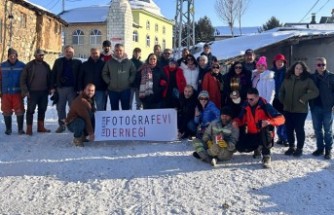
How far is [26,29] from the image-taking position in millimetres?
23844

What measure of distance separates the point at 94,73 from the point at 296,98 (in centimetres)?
404

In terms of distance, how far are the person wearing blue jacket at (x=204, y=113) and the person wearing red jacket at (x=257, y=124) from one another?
0.60 m

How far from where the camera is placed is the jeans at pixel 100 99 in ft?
29.1

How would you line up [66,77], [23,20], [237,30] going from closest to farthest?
1. [66,77]
2. [23,20]
3. [237,30]

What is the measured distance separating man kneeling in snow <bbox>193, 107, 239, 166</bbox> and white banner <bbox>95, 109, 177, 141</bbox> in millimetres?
1558

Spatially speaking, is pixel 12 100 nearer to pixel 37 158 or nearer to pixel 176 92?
pixel 37 158

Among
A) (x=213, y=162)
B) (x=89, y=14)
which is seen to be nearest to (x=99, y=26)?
(x=89, y=14)

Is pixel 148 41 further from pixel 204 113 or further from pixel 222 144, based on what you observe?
pixel 222 144

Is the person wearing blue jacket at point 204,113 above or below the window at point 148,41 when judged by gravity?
below

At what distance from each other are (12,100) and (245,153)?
5.01 m

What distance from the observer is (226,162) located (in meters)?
6.86

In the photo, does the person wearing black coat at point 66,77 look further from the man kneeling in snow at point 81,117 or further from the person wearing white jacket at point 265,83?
the person wearing white jacket at point 265,83

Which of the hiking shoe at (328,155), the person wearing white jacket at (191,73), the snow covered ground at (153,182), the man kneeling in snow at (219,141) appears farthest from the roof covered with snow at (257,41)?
the man kneeling in snow at (219,141)

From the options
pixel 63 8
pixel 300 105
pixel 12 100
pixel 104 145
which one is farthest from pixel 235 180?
pixel 63 8
